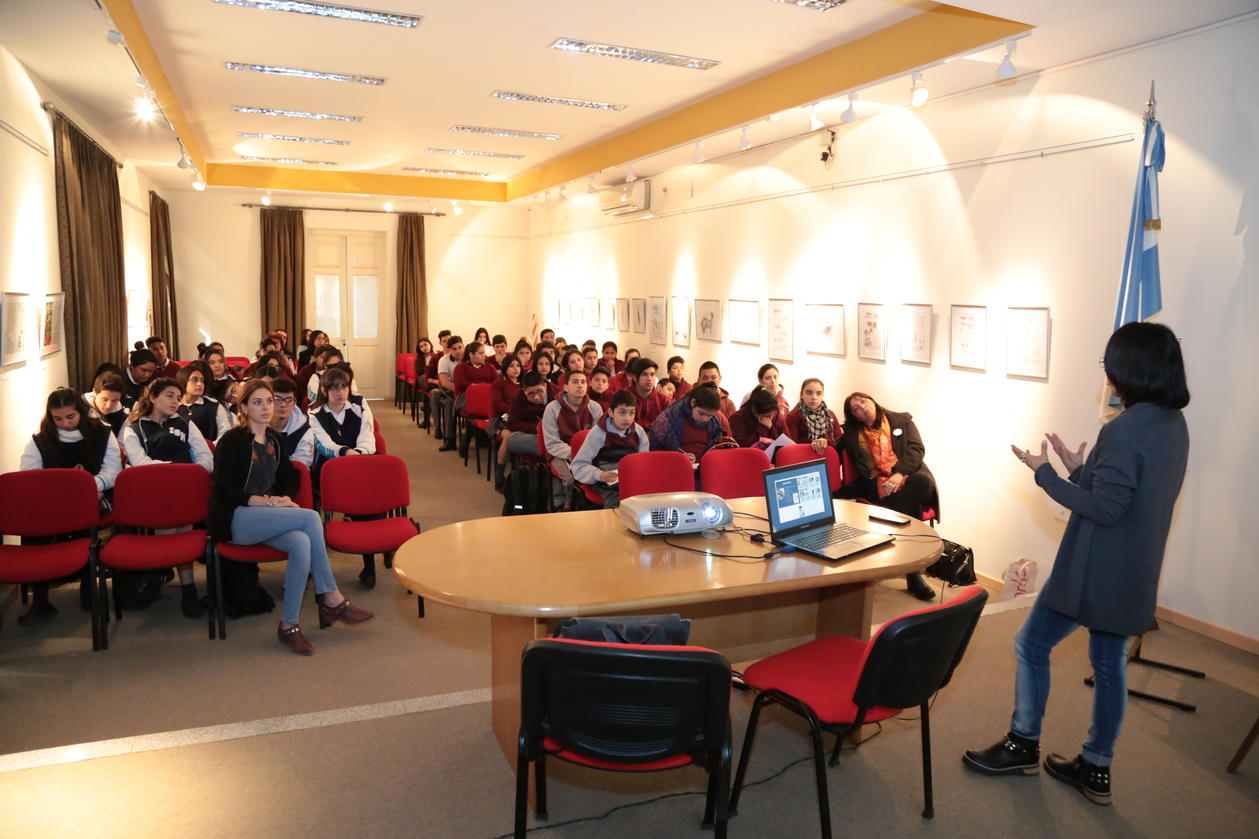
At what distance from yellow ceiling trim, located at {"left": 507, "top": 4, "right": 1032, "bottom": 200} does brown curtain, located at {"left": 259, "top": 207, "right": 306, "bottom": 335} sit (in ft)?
22.2

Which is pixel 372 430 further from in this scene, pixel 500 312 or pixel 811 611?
pixel 500 312

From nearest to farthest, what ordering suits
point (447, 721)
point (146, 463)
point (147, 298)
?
1. point (447, 721)
2. point (146, 463)
3. point (147, 298)

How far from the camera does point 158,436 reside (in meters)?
4.95

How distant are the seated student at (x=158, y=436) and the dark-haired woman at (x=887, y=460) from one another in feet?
13.4

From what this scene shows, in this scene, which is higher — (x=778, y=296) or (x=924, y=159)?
(x=924, y=159)

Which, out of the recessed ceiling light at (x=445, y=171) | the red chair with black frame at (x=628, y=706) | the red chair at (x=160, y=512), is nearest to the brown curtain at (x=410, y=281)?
the recessed ceiling light at (x=445, y=171)

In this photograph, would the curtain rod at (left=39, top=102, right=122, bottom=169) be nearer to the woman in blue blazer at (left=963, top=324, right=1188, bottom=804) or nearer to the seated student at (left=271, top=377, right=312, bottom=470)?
the seated student at (left=271, top=377, right=312, bottom=470)

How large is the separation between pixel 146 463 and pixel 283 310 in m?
9.73

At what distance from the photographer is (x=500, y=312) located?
609 inches

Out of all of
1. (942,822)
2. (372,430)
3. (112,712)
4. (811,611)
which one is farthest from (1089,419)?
(112,712)

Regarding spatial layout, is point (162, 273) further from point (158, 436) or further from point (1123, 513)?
point (1123, 513)

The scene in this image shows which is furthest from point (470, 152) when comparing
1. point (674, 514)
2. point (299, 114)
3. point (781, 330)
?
point (674, 514)

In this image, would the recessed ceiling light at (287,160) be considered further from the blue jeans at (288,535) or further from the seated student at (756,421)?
the blue jeans at (288,535)

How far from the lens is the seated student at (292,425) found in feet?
16.9
